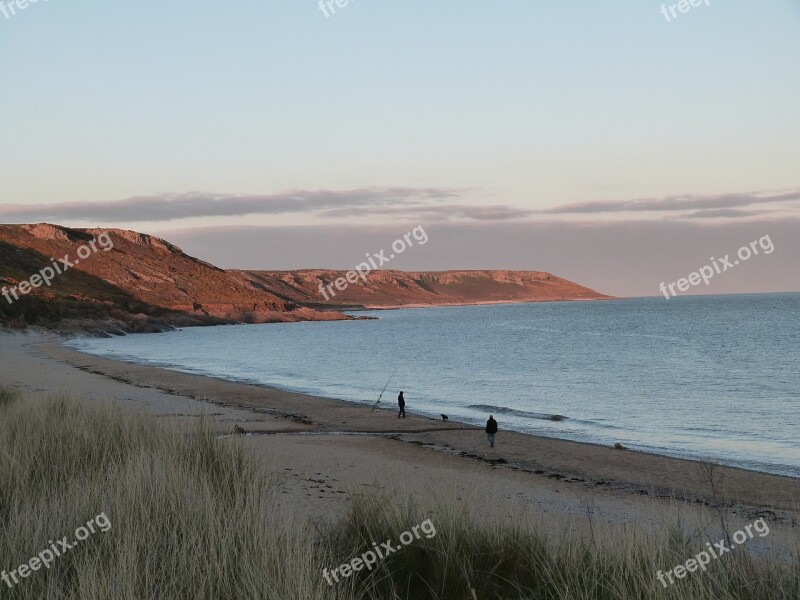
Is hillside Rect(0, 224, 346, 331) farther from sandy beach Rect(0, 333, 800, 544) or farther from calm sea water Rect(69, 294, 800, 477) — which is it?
sandy beach Rect(0, 333, 800, 544)

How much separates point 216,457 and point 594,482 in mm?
8263

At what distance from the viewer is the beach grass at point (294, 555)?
14.7 feet

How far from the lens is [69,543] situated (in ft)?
17.4

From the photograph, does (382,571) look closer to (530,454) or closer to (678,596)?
(678,596)

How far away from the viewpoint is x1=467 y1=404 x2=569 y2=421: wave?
25.1 metres

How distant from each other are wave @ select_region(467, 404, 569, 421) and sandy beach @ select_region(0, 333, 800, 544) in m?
3.58

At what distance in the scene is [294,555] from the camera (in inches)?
191

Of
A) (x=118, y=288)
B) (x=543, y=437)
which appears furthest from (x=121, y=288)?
(x=543, y=437)

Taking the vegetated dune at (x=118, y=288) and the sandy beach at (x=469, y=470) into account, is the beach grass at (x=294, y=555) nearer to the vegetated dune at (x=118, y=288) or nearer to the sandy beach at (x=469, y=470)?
the sandy beach at (x=469, y=470)

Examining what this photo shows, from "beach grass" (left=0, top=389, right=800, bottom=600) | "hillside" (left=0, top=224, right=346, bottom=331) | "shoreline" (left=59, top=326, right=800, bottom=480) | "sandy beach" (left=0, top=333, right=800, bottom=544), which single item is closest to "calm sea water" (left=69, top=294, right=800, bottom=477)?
"shoreline" (left=59, top=326, right=800, bottom=480)

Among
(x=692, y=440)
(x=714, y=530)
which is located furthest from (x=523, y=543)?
(x=692, y=440)

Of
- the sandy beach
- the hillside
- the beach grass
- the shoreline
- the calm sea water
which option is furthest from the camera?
A: the hillside

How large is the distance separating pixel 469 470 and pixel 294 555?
9584 millimetres

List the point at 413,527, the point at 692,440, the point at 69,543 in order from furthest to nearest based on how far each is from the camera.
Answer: the point at 692,440 → the point at 413,527 → the point at 69,543
